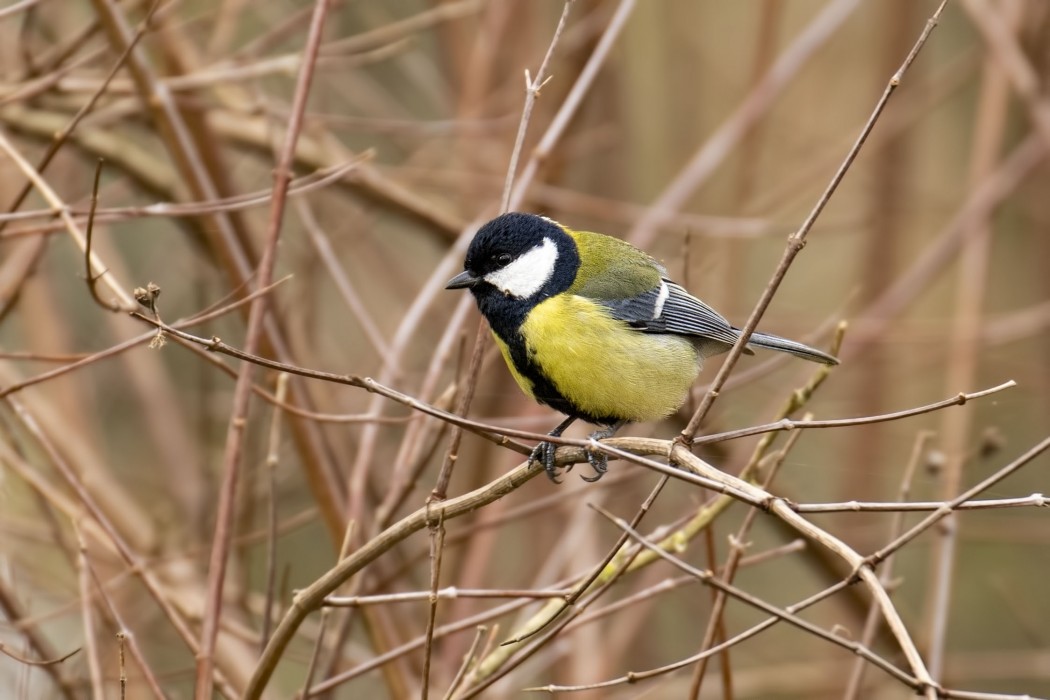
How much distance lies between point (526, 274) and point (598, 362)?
11.1 inches

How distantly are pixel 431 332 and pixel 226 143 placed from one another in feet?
3.60

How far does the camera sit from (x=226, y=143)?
3.76 metres

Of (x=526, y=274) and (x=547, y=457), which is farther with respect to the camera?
(x=526, y=274)

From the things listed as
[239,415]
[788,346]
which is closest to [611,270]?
[788,346]

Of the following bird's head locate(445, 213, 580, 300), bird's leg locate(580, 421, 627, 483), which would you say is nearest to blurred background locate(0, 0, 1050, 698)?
bird's head locate(445, 213, 580, 300)

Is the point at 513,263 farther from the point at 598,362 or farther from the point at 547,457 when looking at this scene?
the point at 547,457

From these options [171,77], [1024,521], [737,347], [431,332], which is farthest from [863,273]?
[737,347]

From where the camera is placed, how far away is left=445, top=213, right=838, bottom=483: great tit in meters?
2.48

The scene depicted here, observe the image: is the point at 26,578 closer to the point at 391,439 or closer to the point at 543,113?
the point at 391,439

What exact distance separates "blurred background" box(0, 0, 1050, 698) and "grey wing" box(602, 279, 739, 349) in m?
0.24

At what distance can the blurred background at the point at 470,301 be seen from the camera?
2.78 metres

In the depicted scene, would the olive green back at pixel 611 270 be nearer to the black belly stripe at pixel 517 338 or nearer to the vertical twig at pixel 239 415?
the black belly stripe at pixel 517 338

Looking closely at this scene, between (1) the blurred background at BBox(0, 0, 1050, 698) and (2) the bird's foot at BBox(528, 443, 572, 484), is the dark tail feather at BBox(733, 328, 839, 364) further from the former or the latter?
(2) the bird's foot at BBox(528, 443, 572, 484)

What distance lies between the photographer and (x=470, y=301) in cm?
285
